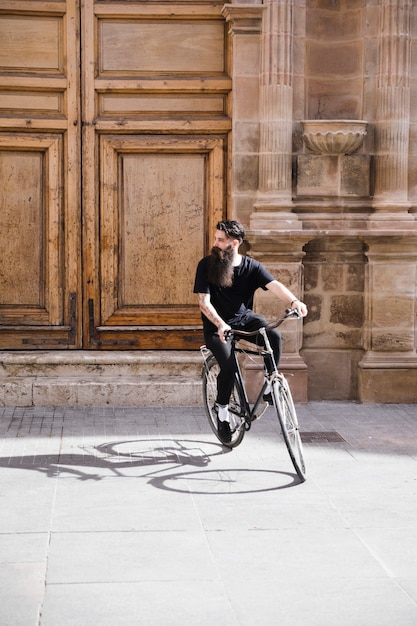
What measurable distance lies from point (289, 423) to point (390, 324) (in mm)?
2956

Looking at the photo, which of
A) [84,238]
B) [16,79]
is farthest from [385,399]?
[16,79]

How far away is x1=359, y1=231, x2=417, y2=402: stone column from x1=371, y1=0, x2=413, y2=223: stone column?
1.07 feet

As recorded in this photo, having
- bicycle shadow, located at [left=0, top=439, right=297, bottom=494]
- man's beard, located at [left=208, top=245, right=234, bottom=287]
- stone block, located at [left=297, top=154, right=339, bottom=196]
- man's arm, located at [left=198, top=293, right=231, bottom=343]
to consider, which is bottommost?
bicycle shadow, located at [left=0, top=439, right=297, bottom=494]

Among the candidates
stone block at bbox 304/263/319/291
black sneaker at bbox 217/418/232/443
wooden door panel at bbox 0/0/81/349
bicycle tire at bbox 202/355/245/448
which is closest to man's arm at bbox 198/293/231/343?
bicycle tire at bbox 202/355/245/448

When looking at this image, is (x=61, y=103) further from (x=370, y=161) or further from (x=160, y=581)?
(x=160, y=581)

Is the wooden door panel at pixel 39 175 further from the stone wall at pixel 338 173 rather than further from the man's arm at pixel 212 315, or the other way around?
the man's arm at pixel 212 315

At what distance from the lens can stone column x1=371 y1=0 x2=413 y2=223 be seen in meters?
8.93

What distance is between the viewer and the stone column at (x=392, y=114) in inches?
352

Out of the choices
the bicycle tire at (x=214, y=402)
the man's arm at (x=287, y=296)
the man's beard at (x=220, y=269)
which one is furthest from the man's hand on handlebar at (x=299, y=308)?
the bicycle tire at (x=214, y=402)

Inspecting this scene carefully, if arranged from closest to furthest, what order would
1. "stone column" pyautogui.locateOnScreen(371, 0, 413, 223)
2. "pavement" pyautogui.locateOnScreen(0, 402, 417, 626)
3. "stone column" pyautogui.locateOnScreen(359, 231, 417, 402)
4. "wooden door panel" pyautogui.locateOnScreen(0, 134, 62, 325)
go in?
"pavement" pyautogui.locateOnScreen(0, 402, 417, 626) < "stone column" pyautogui.locateOnScreen(371, 0, 413, 223) < "stone column" pyautogui.locateOnScreen(359, 231, 417, 402) < "wooden door panel" pyautogui.locateOnScreen(0, 134, 62, 325)

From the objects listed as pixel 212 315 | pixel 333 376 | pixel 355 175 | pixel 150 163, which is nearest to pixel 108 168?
pixel 150 163

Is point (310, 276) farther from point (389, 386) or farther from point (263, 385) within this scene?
point (263, 385)

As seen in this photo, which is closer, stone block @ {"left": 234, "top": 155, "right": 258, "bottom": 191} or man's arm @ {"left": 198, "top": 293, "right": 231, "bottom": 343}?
man's arm @ {"left": 198, "top": 293, "right": 231, "bottom": 343}

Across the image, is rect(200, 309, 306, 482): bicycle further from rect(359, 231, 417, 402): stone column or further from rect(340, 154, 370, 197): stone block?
rect(340, 154, 370, 197): stone block
